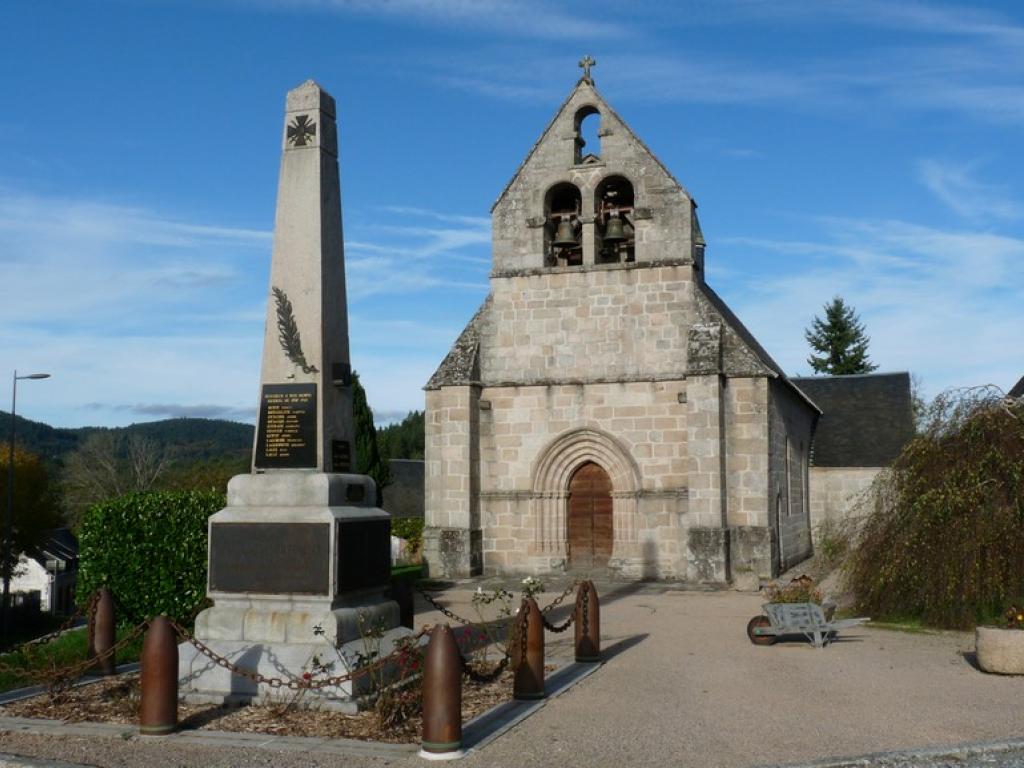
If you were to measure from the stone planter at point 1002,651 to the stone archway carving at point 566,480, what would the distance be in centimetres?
1085

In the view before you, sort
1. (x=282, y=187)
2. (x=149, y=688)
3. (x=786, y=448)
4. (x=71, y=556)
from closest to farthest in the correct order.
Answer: (x=149, y=688) < (x=282, y=187) < (x=786, y=448) < (x=71, y=556)

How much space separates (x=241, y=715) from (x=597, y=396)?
13821 mm

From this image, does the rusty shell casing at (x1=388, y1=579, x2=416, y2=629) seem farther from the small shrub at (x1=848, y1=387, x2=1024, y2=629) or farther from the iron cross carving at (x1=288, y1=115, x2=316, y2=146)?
the small shrub at (x1=848, y1=387, x2=1024, y2=629)

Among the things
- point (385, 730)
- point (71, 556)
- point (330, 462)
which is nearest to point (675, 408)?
point (330, 462)

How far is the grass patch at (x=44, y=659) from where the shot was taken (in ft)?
30.3

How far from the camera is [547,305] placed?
21.8 metres

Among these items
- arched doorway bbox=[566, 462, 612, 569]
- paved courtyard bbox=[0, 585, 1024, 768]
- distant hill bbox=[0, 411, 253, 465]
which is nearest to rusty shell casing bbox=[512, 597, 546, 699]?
paved courtyard bbox=[0, 585, 1024, 768]

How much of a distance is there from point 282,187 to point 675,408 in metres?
12.4

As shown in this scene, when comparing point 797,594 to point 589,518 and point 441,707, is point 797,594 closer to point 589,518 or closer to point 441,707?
point 441,707

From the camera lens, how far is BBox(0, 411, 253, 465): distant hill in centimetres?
10103

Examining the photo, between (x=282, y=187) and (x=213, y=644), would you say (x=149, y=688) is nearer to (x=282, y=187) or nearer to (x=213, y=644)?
(x=213, y=644)

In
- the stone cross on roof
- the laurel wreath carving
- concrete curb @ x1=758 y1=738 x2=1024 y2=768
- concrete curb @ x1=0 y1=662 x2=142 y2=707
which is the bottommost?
concrete curb @ x1=758 y1=738 x2=1024 y2=768

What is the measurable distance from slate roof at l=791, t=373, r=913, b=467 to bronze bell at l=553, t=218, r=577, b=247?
40.2 ft

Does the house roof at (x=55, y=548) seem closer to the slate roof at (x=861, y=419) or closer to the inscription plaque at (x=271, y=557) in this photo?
the slate roof at (x=861, y=419)
